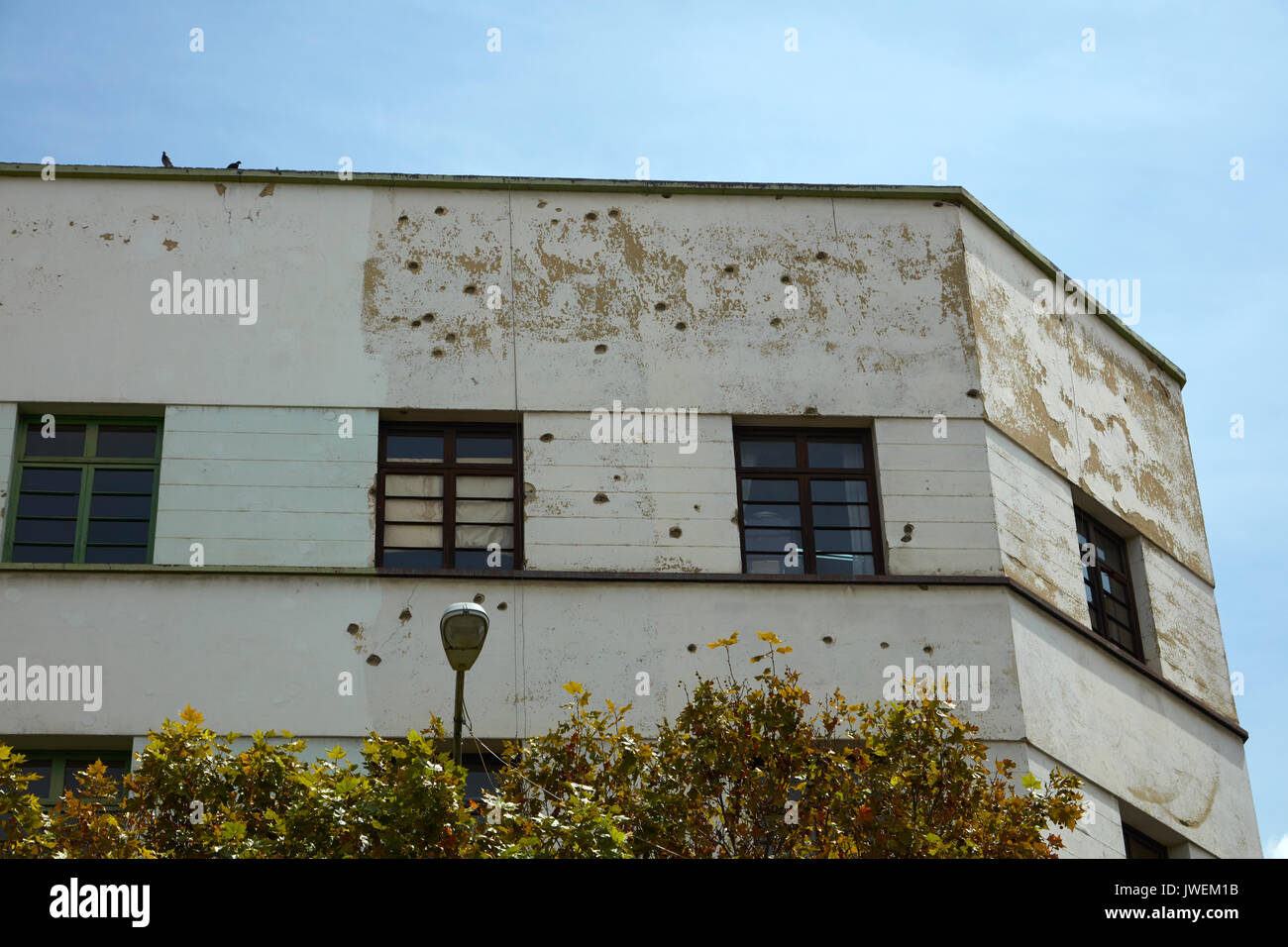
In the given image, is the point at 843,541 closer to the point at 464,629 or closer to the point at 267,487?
the point at 267,487

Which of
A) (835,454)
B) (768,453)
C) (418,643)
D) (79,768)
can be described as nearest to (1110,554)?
(835,454)

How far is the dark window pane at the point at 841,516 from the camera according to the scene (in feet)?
62.0

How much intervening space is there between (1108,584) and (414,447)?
7.38m

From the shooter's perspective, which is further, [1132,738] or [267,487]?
[1132,738]

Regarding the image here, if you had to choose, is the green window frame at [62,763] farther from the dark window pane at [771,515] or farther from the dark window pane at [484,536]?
the dark window pane at [771,515]

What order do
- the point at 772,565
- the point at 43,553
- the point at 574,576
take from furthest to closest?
the point at 772,565, the point at 43,553, the point at 574,576

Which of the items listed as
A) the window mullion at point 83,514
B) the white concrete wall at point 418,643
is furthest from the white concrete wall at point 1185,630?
the window mullion at point 83,514

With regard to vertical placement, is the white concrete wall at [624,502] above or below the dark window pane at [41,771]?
above

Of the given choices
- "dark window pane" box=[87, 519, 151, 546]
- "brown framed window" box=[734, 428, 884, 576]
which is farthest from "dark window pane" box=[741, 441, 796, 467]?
"dark window pane" box=[87, 519, 151, 546]

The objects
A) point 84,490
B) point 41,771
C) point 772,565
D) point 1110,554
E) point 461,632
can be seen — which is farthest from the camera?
point 1110,554

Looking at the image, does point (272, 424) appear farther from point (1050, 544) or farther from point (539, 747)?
point (1050, 544)

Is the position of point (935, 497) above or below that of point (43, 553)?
above

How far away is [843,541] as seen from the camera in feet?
61.7

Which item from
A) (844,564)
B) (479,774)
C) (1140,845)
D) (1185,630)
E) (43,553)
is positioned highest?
(43,553)
